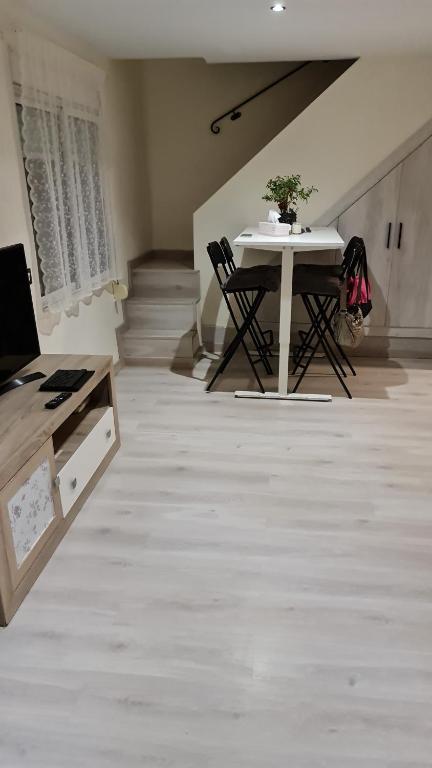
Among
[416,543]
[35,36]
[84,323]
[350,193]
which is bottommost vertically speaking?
[416,543]

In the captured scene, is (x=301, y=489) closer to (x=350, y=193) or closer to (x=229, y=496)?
(x=229, y=496)

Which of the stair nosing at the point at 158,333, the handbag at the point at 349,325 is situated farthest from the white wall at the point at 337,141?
the handbag at the point at 349,325

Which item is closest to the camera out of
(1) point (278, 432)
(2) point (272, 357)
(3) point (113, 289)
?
(1) point (278, 432)

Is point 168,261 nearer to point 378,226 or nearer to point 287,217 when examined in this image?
point 287,217

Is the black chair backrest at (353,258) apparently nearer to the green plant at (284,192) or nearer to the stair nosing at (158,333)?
the green plant at (284,192)

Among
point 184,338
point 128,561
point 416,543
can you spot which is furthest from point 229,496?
point 184,338

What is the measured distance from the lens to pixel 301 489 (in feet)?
8.69

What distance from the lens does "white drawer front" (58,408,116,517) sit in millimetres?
2328

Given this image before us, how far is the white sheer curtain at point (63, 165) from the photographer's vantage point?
2.79 meters

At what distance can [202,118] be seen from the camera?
4867 mm

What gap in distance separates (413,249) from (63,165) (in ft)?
8.11

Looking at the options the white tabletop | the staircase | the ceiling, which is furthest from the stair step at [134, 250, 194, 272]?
the ceiling

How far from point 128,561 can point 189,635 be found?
0.45 m

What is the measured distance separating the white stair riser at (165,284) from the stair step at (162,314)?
5.7 inches
